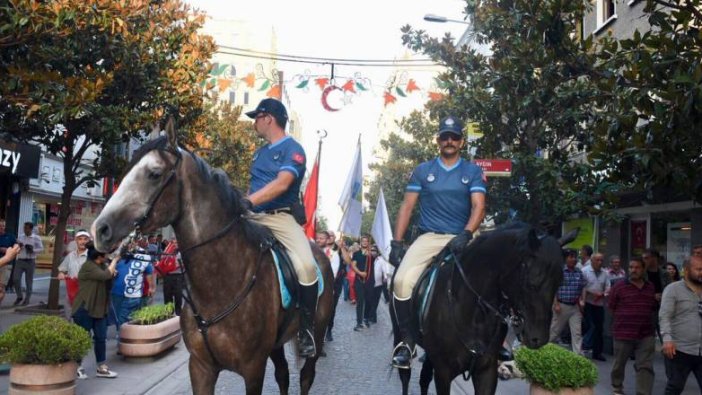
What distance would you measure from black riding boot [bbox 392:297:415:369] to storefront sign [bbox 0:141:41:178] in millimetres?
15346

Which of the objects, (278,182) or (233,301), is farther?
(278,182)

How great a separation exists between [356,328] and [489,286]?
11552 mm

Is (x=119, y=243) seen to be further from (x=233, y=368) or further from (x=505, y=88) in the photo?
(x=505, y=88)

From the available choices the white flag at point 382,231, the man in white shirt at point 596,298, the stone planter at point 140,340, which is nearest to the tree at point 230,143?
the white flag at point 382,231

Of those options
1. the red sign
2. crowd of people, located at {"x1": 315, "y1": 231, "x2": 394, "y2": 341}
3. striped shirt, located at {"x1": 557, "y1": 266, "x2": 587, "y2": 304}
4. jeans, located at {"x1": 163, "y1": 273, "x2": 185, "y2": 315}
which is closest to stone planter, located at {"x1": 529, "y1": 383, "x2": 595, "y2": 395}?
the red sign

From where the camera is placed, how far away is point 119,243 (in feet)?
13.1

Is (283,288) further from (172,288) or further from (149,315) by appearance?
(172,288)

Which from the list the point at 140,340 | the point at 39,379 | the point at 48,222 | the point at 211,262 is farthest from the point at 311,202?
the point at 48,222

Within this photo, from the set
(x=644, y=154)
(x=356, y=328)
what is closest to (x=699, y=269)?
(x=644, y=154)

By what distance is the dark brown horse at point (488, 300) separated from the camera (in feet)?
15.1

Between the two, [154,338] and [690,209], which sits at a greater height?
[690,209]

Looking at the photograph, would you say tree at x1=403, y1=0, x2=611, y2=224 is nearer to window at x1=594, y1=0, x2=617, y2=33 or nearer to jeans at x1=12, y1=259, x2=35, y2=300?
window at x1=594, y1=0, x2=617, y2=33

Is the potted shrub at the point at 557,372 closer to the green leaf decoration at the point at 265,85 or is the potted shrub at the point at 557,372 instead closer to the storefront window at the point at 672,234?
the storefront window at the point at 672,234

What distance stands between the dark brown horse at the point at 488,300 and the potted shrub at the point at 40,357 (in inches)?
166
